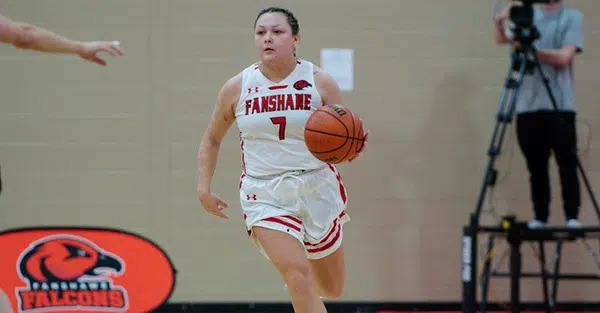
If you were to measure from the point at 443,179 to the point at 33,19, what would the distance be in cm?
337

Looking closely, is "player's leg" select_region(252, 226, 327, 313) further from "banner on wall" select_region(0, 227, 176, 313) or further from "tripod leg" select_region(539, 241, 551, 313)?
"banner on wall" select_region(0, 227, 176, 313)

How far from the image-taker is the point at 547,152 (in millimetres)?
5824

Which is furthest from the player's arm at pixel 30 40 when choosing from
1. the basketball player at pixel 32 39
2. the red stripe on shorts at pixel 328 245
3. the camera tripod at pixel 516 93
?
the camera tripod at pixel 516 93

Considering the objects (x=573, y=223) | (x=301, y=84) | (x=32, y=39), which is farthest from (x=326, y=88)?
(x=573, y=223)

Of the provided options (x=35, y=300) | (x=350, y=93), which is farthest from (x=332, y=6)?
(x=35, y=300)

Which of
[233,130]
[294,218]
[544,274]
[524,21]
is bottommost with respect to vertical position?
[544,274]

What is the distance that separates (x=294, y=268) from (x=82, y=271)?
2.71 m

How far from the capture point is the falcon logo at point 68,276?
21.0 feet

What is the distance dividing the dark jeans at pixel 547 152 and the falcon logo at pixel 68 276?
3.17 metres

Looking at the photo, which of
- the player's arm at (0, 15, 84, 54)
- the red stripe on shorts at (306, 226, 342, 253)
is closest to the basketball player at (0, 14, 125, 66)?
the player's arm at (0, 15, 84, 54)

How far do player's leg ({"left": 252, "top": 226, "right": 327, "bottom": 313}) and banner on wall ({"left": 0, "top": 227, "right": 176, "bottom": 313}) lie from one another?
88.6 inches

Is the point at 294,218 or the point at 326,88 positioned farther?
the point at 326,88

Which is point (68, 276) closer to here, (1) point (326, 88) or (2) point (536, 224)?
(1) point (326, 88)

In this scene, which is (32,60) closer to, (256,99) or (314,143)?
(256,99)
